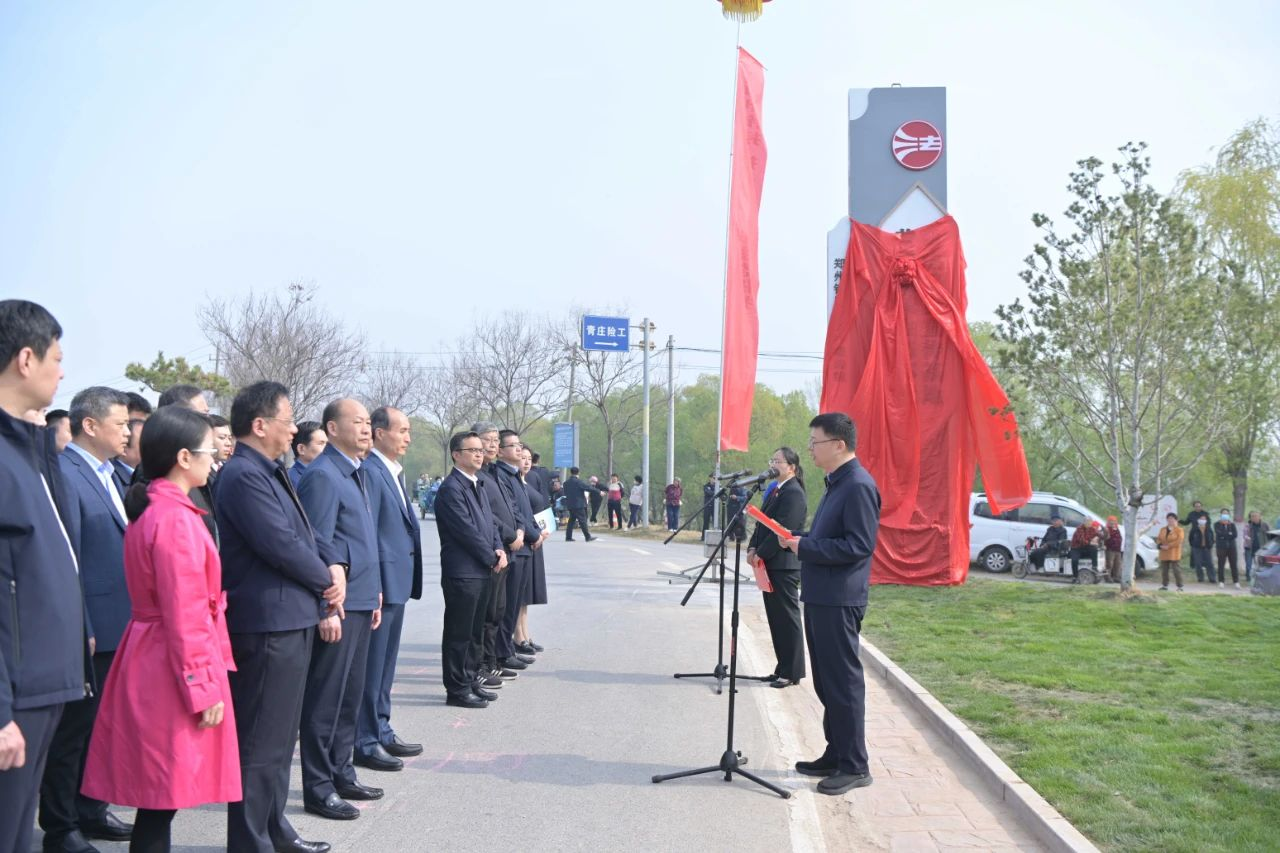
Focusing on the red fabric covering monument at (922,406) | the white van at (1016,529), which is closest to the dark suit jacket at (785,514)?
the red fabric covering monument at (922,406)

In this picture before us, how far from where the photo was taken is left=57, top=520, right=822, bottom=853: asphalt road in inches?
203

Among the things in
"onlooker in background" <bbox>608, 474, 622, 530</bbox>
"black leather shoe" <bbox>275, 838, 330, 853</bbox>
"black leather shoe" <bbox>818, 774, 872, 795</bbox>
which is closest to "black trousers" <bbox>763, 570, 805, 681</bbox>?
"black leather shoe" <bbox>818, 774, 872, 795</bbox>

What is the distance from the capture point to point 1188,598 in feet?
48.1

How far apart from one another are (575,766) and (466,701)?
189 cm

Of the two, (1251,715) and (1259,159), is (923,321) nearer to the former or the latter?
(1251,715)

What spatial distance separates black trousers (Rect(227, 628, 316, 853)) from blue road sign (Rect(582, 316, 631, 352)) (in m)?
30.5

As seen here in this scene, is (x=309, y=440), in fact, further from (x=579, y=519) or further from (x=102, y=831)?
(x=579, y=519)

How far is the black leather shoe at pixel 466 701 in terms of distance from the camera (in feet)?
26.5

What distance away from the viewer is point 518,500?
984 centimetres

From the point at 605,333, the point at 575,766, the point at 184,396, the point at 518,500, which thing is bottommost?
the point at 575,766

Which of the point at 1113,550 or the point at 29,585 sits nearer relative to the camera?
the point at 29,585

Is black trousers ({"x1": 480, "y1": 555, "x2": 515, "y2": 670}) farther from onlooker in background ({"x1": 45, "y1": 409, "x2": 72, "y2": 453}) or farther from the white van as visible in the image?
the white van

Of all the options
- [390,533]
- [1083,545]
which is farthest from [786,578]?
[1083,545]

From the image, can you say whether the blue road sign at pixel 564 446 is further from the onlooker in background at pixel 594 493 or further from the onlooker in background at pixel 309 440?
the onlooker in background at pixel 309 440
